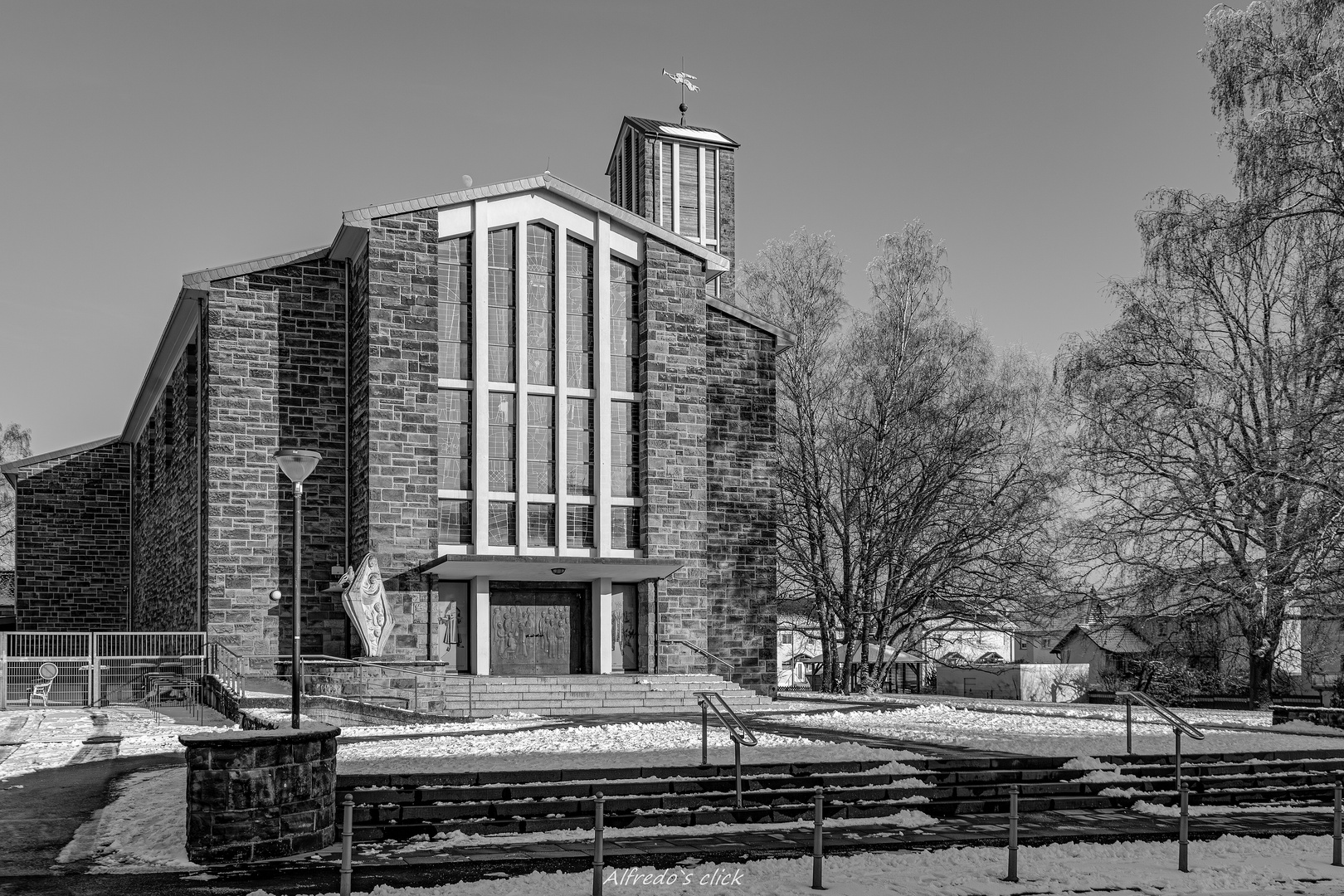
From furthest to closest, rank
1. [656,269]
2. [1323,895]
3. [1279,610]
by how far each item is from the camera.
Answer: [656,269] < [1279,610] < [1323,895]

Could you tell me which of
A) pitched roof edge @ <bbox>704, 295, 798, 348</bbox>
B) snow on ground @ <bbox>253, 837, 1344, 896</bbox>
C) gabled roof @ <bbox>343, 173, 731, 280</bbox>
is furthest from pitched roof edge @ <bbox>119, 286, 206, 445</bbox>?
snow on ground @ <bbox>253, 837, 1344, 896</bbox>

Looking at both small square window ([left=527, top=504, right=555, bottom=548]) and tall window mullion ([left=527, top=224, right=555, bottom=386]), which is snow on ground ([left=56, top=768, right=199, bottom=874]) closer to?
small square window ([left=527, top=504, right=555, bottom=548])

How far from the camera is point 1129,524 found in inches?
1153

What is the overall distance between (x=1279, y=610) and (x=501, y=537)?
16949 mm

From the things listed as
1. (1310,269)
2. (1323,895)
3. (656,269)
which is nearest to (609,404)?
(656,269)

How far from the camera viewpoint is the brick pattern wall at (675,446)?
29.6 m

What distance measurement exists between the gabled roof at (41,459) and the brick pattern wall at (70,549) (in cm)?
13

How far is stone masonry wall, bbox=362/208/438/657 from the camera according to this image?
90.6 feet

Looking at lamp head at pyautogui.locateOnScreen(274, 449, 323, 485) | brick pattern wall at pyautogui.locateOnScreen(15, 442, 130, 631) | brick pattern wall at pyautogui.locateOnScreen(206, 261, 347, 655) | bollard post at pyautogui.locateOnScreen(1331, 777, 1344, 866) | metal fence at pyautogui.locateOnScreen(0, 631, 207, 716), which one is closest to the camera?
bollard post at pyautogui.locateOnScreen(1331, 777, 1344, 866)

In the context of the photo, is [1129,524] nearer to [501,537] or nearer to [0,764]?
[501,537]

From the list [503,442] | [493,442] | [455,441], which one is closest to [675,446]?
[503,442]

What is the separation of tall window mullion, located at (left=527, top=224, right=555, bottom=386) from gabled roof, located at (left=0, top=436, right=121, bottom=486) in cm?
2307

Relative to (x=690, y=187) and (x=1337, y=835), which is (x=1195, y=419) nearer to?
(x=1337, y=835)

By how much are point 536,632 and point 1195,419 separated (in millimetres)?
15385
